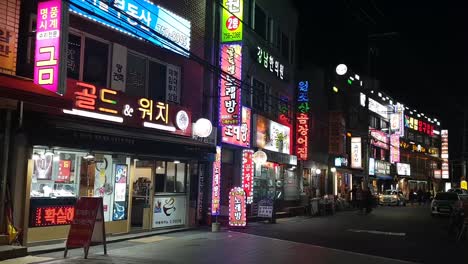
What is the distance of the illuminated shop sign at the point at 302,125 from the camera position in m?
32.4

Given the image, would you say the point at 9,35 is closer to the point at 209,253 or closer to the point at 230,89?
the point at 209,253

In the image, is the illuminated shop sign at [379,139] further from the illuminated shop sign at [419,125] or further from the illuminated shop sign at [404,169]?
the illuminated shop sign at [419,125]

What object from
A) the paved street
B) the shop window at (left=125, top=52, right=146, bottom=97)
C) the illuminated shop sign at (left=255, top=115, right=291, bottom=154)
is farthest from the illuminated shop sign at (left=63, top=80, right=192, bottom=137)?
the illuminated shop sign at (left=255, top=115, right=291, bottom=154)

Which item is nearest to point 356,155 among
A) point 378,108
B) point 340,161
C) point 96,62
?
point 340,161

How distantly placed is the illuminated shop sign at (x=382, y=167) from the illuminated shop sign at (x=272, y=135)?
84.8 ft

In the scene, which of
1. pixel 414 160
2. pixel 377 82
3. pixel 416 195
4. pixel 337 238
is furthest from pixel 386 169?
pixel 337 238

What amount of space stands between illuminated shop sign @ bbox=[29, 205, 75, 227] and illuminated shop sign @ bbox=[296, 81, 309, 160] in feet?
66.5

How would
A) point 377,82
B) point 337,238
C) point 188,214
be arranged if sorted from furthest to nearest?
1. point 377,82
2. point 188,214
3. point 337,238

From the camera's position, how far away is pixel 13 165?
12.4 meters

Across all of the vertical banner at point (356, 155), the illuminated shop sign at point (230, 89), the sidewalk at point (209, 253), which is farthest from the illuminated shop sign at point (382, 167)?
the sidewalk at point (209, 253)

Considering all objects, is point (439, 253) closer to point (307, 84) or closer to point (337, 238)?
point (337, 238)

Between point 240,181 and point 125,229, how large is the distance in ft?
29.0

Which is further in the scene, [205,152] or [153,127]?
[205,152]

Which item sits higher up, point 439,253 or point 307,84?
point 307,84
